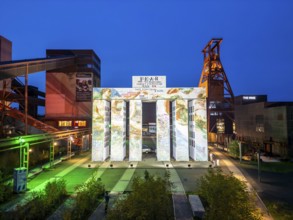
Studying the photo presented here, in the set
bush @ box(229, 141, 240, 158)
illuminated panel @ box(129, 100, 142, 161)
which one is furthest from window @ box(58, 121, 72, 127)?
bush @ box(229, 141, 240, 158)

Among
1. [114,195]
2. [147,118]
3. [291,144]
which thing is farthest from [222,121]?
[114,195]

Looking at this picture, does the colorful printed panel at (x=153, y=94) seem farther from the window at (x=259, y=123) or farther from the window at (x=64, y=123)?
the window at (x=64, y=123)

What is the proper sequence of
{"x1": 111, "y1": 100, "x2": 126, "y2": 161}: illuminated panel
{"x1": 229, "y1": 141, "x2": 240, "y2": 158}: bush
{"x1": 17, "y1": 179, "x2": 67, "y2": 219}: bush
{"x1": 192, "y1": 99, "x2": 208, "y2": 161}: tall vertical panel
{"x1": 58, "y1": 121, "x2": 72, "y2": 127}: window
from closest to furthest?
{"x1": 17, "y1": 179, "x2": 67, "y2": 219}: bush
{"x1": 192, "y1": 99, "x2": 208, "y2": 161}: tall vertical panel
{"x1": 111, "y1": 100, "x2": 126, "y2": 161}: illuminated panel
{"x1": 229, "y1": 141, "x2": 240, "y2": 158}: bush
{"x1": 58, "y1": 121, "x2": 72, "y2": 127}: window

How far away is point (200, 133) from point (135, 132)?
1000 centimetres

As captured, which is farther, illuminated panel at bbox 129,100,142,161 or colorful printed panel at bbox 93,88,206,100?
illuminated panel at bbox 129,100,142,161

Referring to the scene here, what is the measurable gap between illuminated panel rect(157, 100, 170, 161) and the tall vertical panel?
4.29 meters

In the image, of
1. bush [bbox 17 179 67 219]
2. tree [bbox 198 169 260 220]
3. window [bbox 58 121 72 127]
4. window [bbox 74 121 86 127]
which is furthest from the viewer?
window [bbox 74 121 86 127]

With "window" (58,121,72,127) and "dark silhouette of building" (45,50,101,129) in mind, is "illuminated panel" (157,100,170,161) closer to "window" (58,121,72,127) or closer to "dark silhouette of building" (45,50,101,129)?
"dark silhouette of building" (45,50,101,129)

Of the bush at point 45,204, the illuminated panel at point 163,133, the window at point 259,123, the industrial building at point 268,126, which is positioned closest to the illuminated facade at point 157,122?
the illuminated panel at point 163,133

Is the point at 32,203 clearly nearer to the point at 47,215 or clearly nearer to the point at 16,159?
the point at 47,215

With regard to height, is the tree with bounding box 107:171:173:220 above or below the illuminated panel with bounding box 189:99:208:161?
below

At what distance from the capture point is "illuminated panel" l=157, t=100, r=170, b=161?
35375 millimetres

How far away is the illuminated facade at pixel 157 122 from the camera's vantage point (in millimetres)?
35219

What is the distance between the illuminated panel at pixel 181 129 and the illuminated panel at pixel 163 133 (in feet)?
4.52
